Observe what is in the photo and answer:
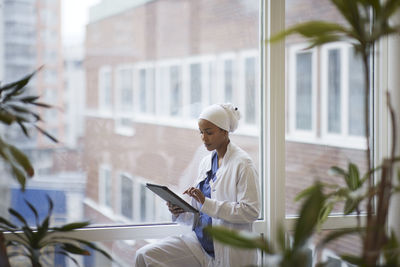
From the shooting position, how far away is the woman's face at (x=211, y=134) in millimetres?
3402

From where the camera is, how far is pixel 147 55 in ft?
11.8

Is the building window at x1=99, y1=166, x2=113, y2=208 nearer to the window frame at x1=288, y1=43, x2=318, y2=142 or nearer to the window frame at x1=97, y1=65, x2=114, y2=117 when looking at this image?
the window frame at x1=97, y1=65, x2=114, y2=117

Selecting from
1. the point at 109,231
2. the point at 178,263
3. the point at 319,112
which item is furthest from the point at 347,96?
the point at 109,231

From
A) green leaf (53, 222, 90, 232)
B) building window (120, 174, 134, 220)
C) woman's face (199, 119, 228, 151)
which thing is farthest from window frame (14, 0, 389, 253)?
green leaf (53, 222, 90, 232)

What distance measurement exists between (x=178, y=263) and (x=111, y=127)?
1.05 m

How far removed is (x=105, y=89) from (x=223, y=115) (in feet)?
2.83

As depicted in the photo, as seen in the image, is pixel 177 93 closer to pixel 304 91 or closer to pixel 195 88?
pixel 195 88

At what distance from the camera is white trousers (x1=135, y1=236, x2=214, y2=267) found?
334cm

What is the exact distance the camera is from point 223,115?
11.1 ft

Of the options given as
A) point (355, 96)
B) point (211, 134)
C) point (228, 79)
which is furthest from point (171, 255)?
point (355, 96)

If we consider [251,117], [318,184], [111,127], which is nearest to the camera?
[318,184]

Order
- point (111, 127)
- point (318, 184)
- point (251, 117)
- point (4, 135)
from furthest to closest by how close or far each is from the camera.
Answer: point (251, 117)
point (111, 127)
point (4, 135)
point (318, 184)

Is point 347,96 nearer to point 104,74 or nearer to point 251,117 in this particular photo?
point 251,117

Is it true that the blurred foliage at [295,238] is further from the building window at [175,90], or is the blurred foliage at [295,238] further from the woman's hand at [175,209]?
the building window at [175,90]
